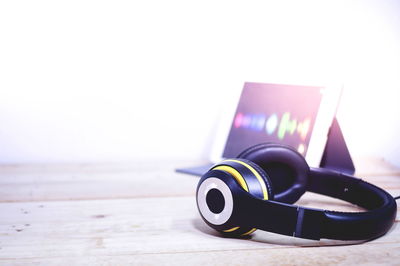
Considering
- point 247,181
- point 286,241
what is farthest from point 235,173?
point 286,241

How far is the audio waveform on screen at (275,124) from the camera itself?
1122 millimetres

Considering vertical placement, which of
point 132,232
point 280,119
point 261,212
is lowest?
point 132,232

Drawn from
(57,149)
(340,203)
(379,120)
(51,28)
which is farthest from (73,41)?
(379,120)

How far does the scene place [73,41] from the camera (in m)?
1.24

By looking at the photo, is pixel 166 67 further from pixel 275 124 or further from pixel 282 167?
pixel 282 167

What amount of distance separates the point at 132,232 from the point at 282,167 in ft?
0.92

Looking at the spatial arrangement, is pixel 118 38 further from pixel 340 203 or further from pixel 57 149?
pixel 340 203

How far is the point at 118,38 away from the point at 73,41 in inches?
4.7

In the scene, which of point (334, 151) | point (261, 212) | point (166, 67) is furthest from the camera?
point (166, 67)

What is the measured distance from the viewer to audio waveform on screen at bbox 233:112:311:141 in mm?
1122

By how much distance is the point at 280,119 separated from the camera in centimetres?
116

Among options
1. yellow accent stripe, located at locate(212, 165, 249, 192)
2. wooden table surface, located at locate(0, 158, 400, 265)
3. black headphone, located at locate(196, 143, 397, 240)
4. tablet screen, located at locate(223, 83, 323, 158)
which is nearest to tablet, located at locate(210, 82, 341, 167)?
tablet screen, located at locate(223, 83, 323, 158)

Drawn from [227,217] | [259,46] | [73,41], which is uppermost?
[259,46]

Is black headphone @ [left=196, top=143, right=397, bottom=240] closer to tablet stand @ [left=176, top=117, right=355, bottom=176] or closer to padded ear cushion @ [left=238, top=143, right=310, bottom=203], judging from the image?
padded ear cushion @ [left=238, top=143, right=310, bottom=203]
